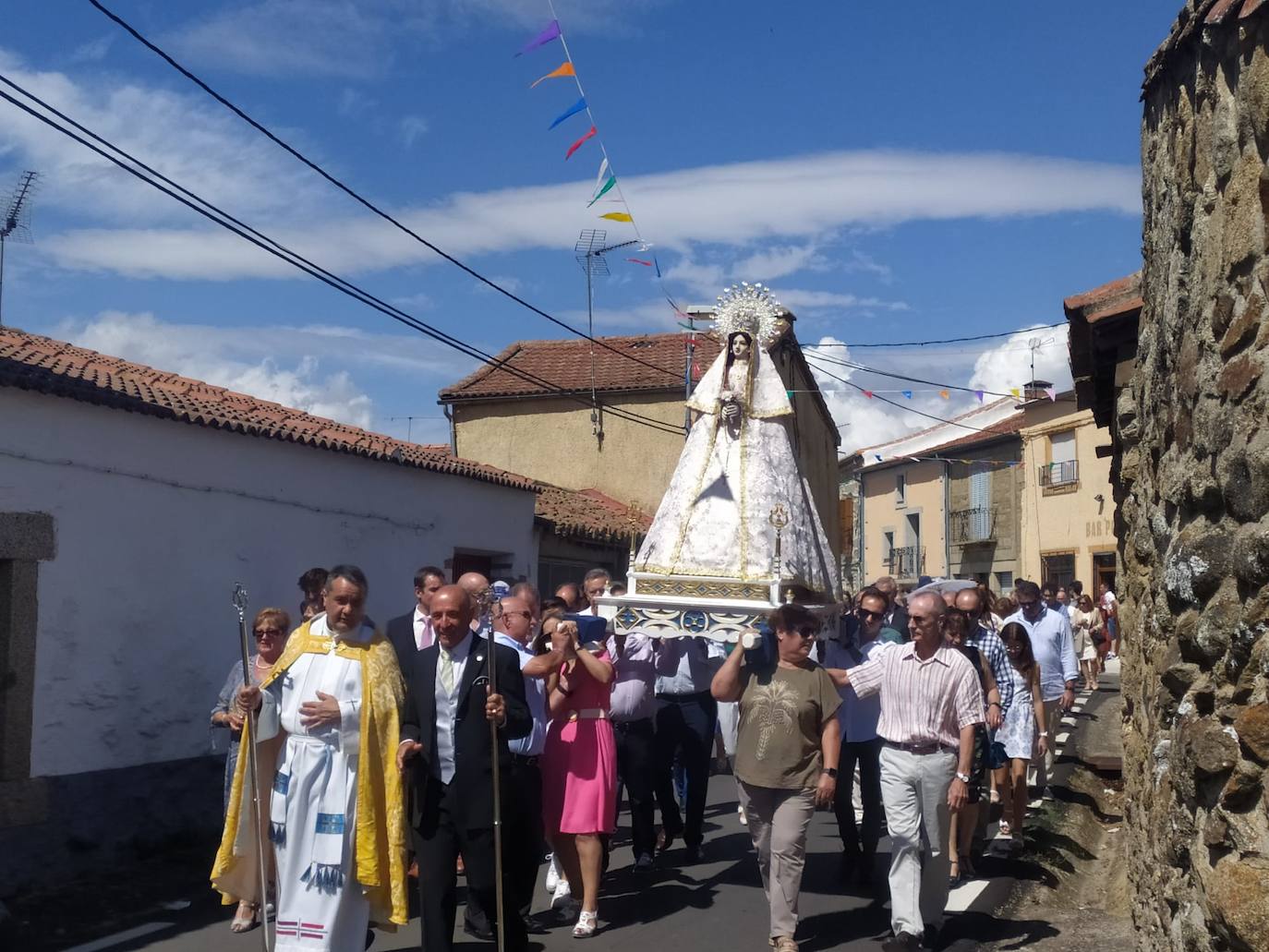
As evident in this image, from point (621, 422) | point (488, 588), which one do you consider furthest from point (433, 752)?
point (621, 422)

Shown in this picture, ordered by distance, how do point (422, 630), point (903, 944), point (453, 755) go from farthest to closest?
1. point (422, 630)
2. point (903, 944)
3. point (453, 755)

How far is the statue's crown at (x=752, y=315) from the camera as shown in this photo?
30.3ft

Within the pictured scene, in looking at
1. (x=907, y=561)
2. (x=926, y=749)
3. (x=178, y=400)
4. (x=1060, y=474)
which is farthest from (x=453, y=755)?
(x=907, y=561)

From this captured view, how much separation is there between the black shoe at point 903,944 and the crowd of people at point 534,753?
0.01 metres

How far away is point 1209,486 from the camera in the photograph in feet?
13.8

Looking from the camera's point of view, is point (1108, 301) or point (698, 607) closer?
point (1108, 301)

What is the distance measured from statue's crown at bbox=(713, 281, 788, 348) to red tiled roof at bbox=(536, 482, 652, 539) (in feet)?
30.4

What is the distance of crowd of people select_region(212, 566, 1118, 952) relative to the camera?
6.05m

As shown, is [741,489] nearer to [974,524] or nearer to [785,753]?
[785,753]

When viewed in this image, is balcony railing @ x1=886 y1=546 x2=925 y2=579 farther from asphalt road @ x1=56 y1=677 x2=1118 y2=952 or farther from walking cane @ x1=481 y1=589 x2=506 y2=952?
walking cane @ x1=481 y1=589 x2=506 y2=952

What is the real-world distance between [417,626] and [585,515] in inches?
500

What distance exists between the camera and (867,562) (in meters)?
48.7

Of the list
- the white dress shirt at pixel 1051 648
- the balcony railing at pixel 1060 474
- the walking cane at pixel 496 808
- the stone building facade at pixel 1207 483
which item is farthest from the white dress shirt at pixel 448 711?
the balcony railing at pixel 1060 474

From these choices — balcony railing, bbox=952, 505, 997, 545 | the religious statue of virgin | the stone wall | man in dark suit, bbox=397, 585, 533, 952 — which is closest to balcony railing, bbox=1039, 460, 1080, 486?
balcony railing, bbox=952, 505, 997, 545
